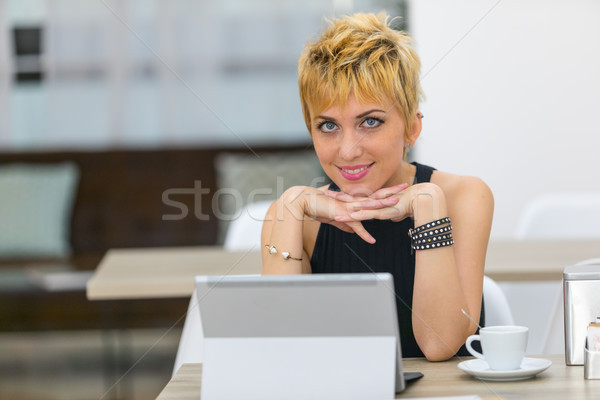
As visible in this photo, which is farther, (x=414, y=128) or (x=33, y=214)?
(x=33, y=214)

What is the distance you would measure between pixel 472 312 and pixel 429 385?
0.32 metres

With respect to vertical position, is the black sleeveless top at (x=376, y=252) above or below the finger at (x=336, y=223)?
below

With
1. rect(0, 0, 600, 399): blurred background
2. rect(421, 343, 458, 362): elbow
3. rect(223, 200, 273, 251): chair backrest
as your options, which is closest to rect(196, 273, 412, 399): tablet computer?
rect(421, 343, 458, 362): elbow

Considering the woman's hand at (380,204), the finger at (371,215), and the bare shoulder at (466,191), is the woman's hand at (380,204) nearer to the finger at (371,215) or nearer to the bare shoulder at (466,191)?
the finger at (371,215)

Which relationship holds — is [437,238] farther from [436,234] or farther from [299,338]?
[299,338]

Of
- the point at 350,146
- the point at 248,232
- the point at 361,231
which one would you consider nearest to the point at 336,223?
the point at 361,231

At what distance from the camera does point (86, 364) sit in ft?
11.5

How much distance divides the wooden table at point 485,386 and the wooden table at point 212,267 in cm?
83

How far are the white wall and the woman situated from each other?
2327 mm

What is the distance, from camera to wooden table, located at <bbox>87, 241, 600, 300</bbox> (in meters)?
1.85

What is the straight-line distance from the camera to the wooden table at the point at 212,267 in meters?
1.85

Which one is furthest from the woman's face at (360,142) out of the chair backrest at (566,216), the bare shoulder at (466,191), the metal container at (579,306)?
the chair backrest at (566,216)

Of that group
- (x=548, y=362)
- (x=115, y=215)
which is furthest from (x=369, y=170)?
(x=115, y=215)

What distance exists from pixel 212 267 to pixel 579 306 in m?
1.18
